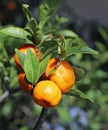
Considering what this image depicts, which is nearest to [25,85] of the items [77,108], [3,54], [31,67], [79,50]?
[31,67]

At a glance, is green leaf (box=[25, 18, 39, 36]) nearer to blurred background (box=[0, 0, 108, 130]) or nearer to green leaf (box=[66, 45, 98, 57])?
green leaf (box=[66, 45, 98, 57])

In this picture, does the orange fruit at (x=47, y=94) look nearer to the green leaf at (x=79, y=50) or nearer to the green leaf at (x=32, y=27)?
the green leaf at (x=79, y=50)

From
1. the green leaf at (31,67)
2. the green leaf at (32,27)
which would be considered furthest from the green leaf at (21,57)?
the green leaf at (32,27)

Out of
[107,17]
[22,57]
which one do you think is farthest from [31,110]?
[107,17]

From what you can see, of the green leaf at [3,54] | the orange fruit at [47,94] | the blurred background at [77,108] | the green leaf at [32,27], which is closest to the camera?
the orange fruit at [47,94]

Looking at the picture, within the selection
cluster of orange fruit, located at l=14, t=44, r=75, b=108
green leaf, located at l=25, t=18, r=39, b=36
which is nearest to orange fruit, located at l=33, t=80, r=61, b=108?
cluster of orange fruit, located at l=14, t=44, r=75, b=108

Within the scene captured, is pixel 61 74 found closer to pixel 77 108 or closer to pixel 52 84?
pixel 52 84

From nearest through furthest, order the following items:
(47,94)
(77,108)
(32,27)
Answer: (47,94) < (32,27) < (77,108)
